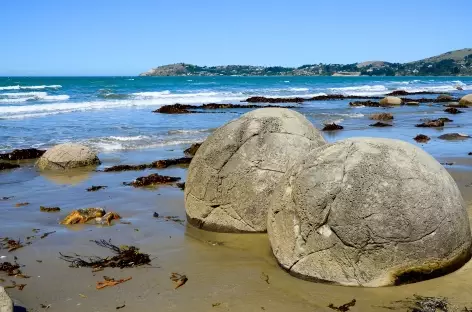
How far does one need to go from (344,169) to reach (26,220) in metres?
5.23

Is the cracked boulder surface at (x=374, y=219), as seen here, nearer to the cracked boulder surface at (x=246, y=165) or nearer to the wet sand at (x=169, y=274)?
the wet sand at (x=169, y=274)

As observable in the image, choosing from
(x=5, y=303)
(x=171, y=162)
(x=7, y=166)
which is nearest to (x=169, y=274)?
(x=5, y=303)

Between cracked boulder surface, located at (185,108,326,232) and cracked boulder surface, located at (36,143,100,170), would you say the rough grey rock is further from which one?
cracked boulder surface, located at (36,143,100,170)

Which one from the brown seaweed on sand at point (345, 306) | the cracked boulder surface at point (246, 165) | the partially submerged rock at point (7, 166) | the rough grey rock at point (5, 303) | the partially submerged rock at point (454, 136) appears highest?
the cracked boulder surface at point (246, 165)

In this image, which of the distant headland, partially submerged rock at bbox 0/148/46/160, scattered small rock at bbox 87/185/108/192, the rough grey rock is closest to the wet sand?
the rough grey rock

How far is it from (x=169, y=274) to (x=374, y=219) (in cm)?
231

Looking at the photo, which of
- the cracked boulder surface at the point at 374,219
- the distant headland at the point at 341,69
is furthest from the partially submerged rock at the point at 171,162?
the distant headland at the point at 341,69

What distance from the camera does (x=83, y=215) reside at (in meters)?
8.19

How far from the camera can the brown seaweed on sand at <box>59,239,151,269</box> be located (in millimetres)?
6215

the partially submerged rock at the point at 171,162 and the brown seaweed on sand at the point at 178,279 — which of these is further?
the partially submerged rock at the point at 171,162

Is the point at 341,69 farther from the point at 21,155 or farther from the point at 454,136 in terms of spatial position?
the point at 21,155

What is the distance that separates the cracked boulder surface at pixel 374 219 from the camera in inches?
206

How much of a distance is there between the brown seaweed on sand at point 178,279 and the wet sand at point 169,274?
54 mm

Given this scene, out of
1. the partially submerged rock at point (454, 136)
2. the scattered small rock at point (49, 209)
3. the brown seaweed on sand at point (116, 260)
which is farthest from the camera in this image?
the partially submerged rock at point (454, 136)
